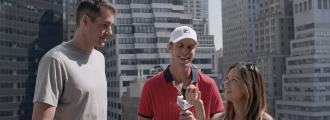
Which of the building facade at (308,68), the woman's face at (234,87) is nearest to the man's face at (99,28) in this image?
the woman's face at (234,87)

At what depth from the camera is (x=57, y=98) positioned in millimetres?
4508

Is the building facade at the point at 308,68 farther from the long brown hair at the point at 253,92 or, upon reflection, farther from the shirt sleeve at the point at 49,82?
the shirt sleeve at the point at 49,82

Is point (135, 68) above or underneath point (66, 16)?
underneath

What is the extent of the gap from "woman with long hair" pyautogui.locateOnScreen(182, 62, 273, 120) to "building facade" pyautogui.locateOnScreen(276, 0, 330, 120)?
10271 centimetres

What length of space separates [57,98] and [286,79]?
4623 inches

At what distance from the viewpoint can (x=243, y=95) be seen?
5434mm

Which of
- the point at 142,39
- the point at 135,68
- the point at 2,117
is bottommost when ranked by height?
the point at 2,117

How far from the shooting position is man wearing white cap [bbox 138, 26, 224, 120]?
19.1 feet

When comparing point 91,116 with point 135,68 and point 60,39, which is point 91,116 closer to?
point 135,68

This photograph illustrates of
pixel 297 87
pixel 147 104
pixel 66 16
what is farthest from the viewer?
pixel 66 16

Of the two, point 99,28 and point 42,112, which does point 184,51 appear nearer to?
point 99,28

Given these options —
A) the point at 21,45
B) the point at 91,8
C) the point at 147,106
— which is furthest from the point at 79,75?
the point at 21,45

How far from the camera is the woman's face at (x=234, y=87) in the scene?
5.35 metres

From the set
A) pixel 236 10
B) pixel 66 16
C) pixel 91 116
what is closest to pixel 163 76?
pixel 91 116
